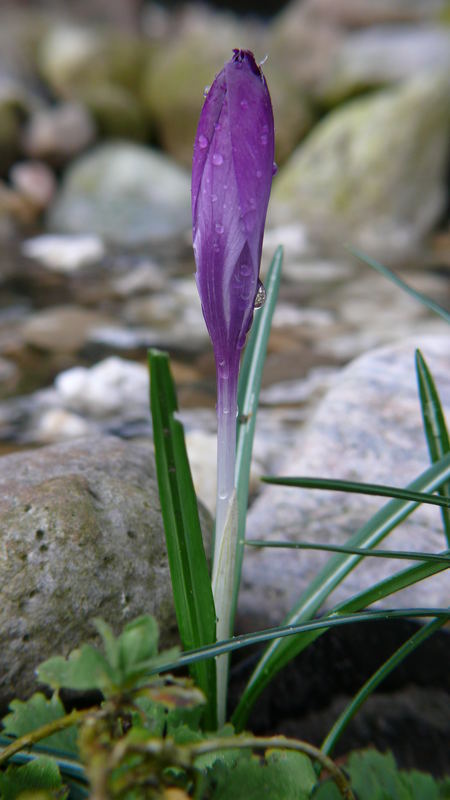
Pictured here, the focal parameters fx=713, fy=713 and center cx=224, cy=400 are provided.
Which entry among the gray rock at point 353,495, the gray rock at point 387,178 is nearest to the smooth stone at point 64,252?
the gray rock at point 387,178

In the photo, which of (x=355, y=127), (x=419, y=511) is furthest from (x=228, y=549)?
(x=355, y=127)

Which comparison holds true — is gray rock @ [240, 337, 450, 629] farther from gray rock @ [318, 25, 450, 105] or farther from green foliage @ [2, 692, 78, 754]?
gray rock @ [318, 25, 450, 105]

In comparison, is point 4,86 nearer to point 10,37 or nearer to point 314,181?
point 10,37

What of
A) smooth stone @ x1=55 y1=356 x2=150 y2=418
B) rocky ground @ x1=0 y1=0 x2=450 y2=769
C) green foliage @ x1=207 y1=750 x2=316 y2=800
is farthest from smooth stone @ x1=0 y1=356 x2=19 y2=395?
green foliage @ x1=207 y1=750 x2=316 y2=800

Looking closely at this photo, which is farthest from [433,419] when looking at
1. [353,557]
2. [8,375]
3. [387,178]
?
[387,178]

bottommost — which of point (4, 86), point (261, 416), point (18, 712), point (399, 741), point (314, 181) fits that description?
point (399, 741)
